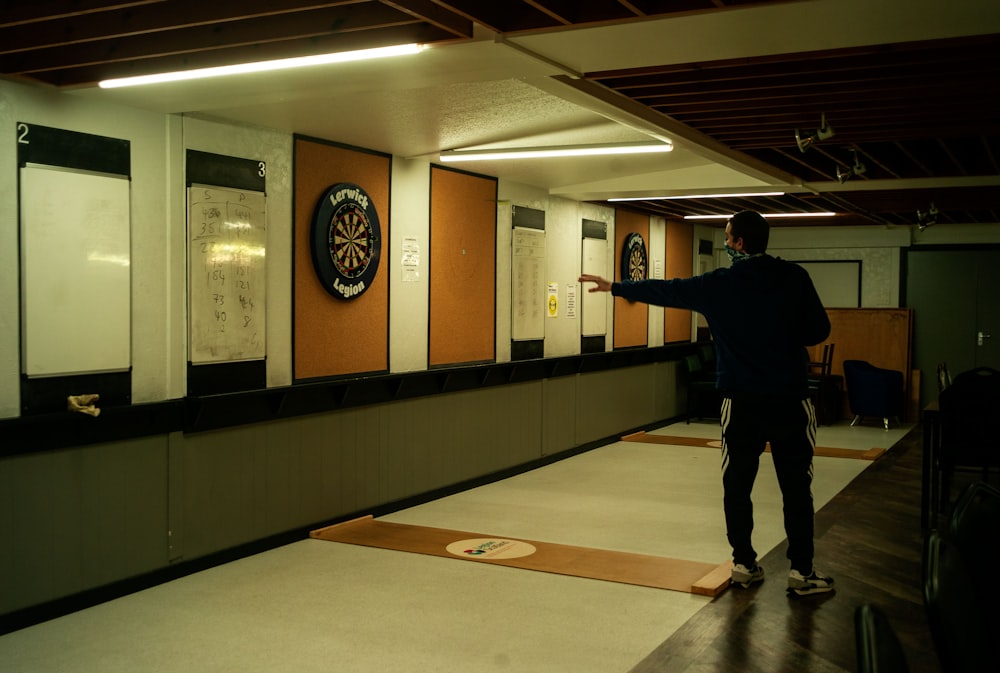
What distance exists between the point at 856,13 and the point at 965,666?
2.71 m

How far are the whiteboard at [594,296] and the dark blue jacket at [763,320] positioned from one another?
551 centimetres

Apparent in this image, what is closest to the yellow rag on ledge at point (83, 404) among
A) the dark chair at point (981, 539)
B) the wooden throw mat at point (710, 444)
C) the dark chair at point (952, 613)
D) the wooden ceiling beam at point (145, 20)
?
the wooden ceiling beam at point (145, 20)

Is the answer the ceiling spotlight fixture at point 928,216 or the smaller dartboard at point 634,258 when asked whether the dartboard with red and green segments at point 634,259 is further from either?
the ceiling spotlight fixture at point 928,216

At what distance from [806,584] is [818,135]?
9.23 feet

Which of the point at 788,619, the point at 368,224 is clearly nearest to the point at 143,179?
the point at 368,224

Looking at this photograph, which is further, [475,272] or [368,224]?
[475,272]

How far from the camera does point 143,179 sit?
5.30m

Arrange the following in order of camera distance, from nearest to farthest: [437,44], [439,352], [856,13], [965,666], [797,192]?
[965,666]
[856,13]
[437,44]
[439,352]
[797,192]

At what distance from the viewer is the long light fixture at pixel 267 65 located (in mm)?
4098

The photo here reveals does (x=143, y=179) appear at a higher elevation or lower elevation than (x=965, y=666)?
higher

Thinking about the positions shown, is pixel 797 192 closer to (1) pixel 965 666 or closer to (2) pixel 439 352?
(2) pixel 439 352

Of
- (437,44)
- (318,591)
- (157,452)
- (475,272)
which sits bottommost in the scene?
(318,591)

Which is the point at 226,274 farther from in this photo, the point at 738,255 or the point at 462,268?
the point at 738,255

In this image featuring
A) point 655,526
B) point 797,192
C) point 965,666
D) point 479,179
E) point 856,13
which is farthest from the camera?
point 797,192
